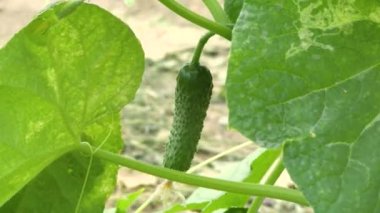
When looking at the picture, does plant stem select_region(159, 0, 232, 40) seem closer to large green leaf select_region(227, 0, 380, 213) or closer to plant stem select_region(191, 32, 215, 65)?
plant stem select_region(191, 32, 215, 65)

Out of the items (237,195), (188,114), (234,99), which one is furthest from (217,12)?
(237,195)

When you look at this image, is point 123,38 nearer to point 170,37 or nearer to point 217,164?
point 217,164

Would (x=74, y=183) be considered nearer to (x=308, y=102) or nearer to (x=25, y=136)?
(x=25, y=136)

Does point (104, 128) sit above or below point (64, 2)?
below

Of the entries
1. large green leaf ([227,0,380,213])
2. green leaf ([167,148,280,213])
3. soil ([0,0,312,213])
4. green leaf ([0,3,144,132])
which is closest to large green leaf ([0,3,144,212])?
green leaf ([0,3,144,132])

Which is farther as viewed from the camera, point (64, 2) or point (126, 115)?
point (126, 115)

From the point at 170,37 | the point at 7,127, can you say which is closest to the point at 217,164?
the point at 170,37
